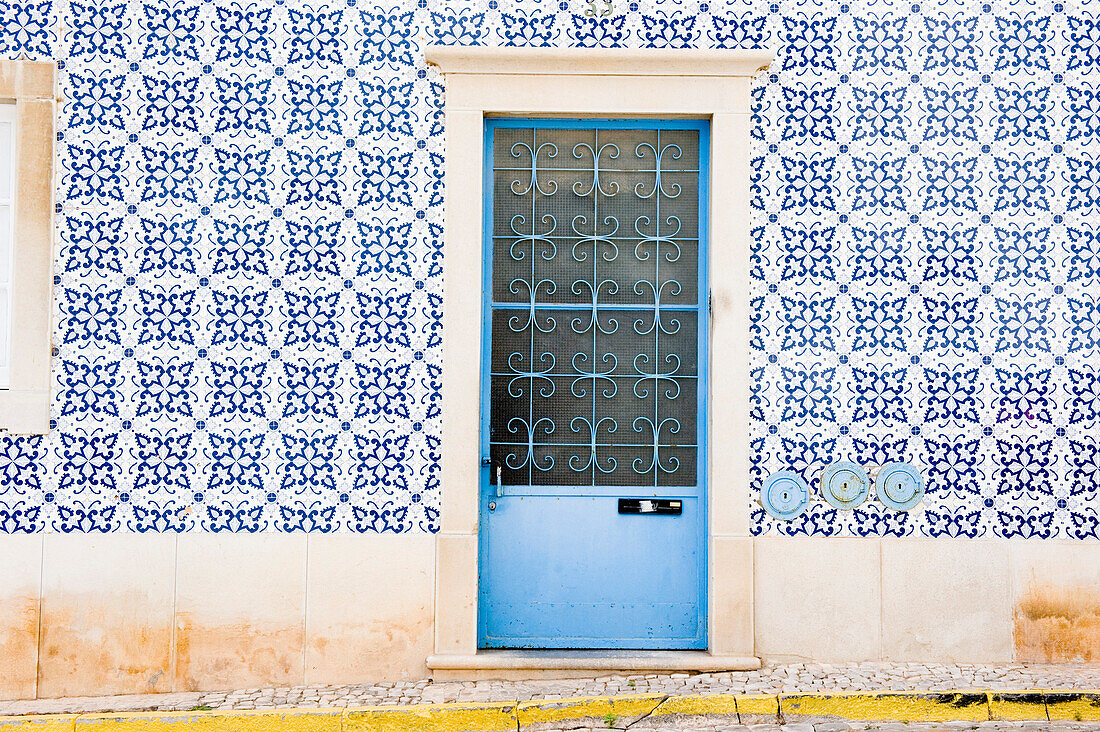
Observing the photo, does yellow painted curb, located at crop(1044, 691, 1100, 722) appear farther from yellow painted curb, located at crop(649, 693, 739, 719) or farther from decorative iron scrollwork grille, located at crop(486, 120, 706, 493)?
decorative iron scrollwork grille, located at crop(486, 120, 706, 493)

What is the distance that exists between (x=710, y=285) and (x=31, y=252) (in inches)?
123

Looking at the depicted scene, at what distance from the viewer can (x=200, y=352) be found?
172 inches

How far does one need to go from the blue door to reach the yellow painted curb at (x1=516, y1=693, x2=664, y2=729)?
46 centimetres

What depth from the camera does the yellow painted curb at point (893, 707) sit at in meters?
4.00

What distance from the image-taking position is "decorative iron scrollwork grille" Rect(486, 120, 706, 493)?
4.53 metres

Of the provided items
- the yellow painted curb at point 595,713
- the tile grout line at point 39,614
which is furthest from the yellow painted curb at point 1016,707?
the tile grout line at point 39,614

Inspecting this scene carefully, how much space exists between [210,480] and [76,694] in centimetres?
113

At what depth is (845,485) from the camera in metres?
4.41

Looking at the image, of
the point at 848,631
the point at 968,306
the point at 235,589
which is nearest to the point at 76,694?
the point at 235,589

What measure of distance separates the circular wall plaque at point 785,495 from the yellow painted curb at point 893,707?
2.69ft

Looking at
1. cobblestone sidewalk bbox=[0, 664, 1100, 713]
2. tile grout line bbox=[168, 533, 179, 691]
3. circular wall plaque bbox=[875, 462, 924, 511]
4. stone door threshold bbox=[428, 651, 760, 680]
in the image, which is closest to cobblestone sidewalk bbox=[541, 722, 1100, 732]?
cobblestone sidewalk bbox=[0, 664, 1100, 713]

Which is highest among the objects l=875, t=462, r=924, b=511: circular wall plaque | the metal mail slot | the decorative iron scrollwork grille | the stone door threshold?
the decorative iron scrollwork grille

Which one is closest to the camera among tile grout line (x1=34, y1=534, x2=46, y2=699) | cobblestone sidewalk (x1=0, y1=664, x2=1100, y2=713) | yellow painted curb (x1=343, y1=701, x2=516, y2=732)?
yellow painted curb (x1=343, y1=701, x2=516, y2=732)

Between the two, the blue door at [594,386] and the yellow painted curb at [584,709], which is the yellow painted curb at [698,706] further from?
the blue door at [594,386]
